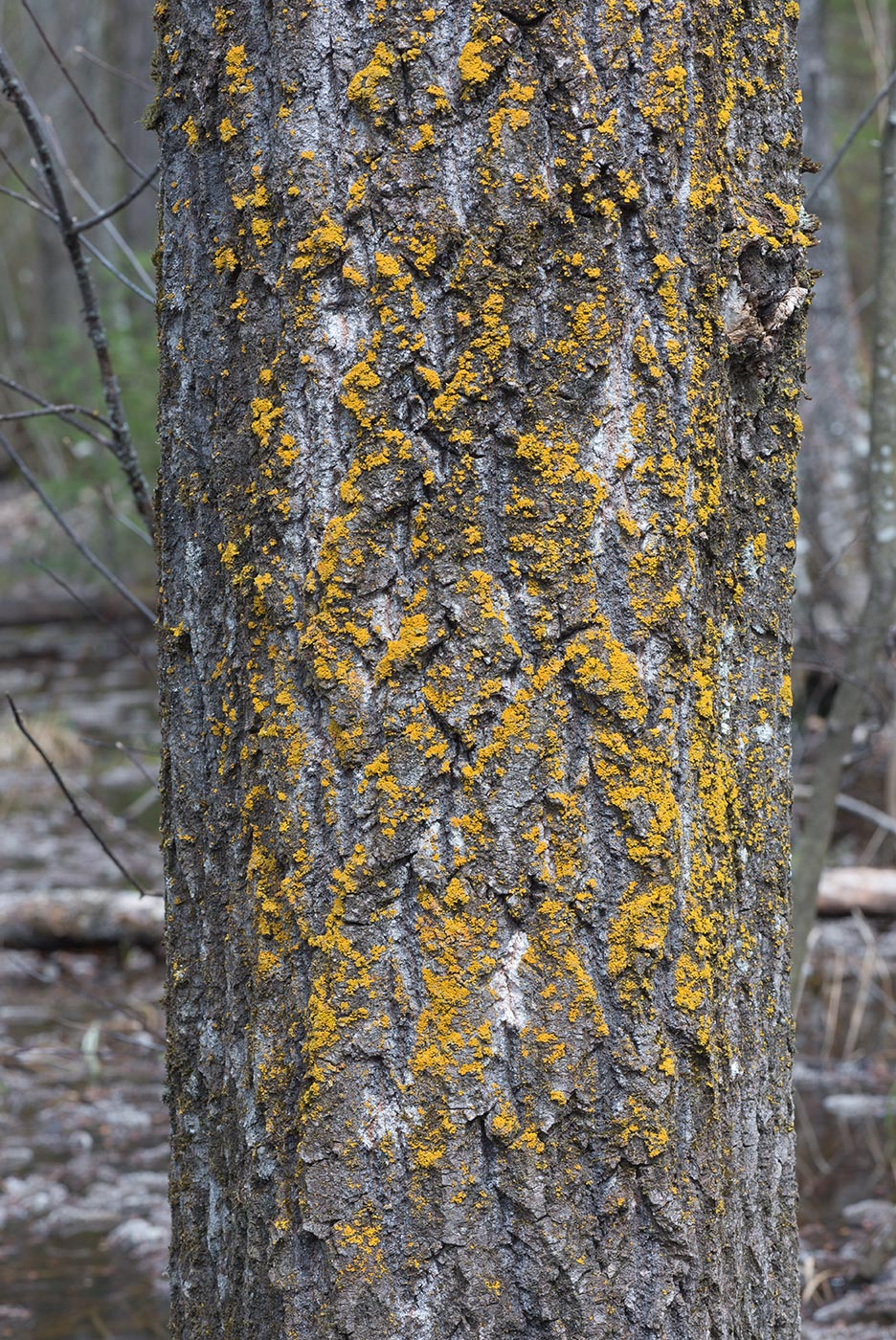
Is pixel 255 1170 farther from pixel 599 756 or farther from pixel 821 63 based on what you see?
pixel 821 63

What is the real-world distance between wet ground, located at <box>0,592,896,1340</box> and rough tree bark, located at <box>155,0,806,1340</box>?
813 mm

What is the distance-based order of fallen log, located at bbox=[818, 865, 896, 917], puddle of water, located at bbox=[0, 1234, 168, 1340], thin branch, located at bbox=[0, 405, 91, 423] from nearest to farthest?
1. thin branch, located at bbox=[0, 405, 91, 423]
2. puddle of water, located at bbox=[0, 1234, 168, 1340]
3. fallen log, located at bbox=[818, 865, 896, 917]

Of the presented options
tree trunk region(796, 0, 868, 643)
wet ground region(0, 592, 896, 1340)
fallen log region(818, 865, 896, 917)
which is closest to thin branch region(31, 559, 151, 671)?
wet ground region(0, 592, 896, 1340)

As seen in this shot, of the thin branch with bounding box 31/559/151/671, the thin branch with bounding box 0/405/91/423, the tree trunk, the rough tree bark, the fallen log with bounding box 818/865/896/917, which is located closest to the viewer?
the rough tree bark

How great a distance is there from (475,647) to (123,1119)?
119 inches

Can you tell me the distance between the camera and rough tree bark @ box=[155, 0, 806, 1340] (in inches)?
45.0

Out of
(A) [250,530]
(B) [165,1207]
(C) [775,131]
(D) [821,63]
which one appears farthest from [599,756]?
(D) [821,63]

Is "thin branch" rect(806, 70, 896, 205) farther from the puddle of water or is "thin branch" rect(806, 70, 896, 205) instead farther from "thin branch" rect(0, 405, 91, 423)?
the puddle of water

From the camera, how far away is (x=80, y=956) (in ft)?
16.4

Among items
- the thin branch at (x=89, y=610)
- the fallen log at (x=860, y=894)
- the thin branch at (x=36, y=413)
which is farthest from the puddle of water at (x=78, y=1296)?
the fallen log at (x=860, y=894)

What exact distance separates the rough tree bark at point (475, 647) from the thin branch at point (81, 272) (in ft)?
3.08

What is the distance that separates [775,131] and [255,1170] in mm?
1209

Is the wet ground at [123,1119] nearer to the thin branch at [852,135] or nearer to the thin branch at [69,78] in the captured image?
the thin branch at [69,78]

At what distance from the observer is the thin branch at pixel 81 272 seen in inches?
83.0
